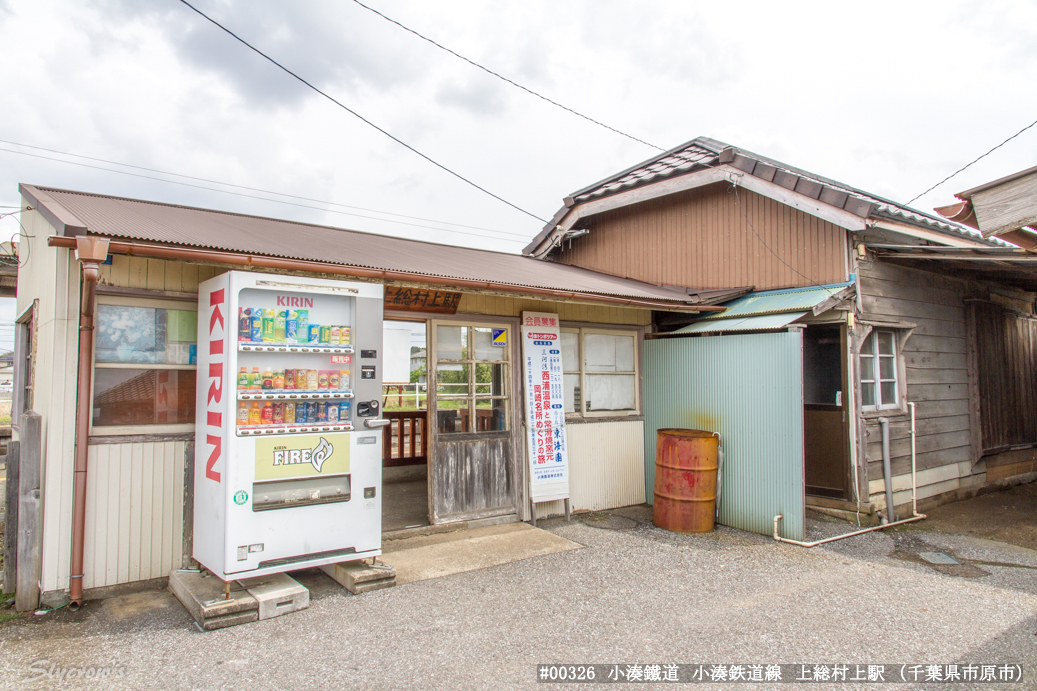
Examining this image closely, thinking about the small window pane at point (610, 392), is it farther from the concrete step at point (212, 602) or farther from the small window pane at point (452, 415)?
the concrete step at point (212, 602)

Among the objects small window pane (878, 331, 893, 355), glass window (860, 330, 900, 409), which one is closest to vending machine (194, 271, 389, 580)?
→ glass window (860, 330, 900, 409)

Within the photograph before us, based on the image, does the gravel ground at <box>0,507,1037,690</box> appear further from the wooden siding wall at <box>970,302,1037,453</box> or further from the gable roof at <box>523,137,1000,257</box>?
the wooden siding wall at <box>970,302,1037,453</box>

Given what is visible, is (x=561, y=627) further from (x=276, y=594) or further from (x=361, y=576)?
(x=276, y=594)

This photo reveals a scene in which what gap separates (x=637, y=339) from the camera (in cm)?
808

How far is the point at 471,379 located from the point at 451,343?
0.45m

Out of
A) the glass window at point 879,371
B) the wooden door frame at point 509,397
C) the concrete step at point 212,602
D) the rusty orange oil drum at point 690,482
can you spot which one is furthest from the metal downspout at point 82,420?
the glass window at point 879,371

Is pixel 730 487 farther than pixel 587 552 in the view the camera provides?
Yes

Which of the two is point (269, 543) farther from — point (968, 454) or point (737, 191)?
point (968, 454)

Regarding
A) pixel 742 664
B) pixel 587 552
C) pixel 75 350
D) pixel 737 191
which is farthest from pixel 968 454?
pixel 75 350

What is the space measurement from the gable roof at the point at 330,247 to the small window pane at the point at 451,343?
2.23ft

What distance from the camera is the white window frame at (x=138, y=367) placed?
4715 millimetres

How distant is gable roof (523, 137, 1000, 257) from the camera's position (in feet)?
21.7

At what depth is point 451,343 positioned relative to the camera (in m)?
6.68

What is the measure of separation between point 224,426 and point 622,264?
21.4ft
